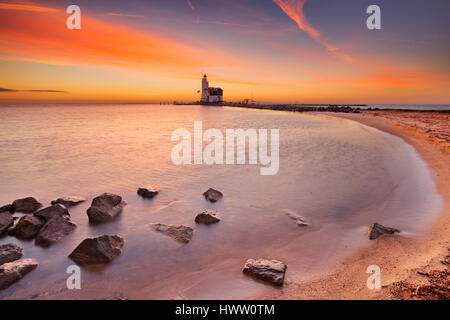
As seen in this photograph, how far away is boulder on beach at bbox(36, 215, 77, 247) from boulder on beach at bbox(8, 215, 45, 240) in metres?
0.19

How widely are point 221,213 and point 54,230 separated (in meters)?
3.97

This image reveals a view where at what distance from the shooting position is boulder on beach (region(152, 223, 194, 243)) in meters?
5.00

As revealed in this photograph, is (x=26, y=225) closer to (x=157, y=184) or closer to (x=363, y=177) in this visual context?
(x=157, y=184)

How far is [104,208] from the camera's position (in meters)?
5.90

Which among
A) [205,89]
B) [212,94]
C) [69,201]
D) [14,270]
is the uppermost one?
[205,89]

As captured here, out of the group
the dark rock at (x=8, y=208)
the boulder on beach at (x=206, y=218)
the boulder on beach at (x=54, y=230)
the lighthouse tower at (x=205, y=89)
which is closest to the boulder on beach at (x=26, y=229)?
the boulder on beach at (x=54, y=230)

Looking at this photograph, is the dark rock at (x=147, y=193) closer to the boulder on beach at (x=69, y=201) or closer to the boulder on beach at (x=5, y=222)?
the boulder on beach at (x=69, y=201)

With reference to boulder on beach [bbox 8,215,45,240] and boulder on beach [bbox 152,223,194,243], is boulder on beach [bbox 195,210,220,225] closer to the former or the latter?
boulder on beach [bbox 152,223,194,243]

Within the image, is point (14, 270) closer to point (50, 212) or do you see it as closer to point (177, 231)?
point (50, 212)

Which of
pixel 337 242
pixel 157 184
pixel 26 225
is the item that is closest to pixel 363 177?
pixel 337 242

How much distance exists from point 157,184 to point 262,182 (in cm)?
437

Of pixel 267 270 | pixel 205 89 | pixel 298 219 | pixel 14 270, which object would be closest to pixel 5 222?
pixel 14 270

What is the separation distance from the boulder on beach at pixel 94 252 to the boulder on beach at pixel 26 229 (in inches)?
55.7

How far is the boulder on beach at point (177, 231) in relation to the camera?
197 inches
